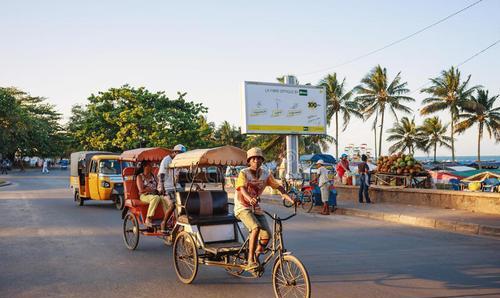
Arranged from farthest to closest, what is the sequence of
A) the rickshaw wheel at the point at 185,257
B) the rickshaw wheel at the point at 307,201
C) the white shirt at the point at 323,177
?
1. the rickshaw wheel at the point at 307,201
2. the white shirt at the point at 323,177
3. the rickshaw wheel at the point at 185,257

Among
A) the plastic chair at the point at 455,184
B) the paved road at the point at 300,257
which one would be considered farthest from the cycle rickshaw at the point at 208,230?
the plastic chair at the point at 455,184

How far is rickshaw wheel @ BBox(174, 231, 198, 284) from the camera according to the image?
259 inches

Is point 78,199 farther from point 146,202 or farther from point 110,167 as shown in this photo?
point 146,202

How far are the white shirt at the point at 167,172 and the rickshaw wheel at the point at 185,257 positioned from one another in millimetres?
2198

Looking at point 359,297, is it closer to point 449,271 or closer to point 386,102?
point 449,271

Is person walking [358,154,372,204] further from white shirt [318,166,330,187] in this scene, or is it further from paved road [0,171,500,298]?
paved road [0,171,500,298]

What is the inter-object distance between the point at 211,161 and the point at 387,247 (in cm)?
412

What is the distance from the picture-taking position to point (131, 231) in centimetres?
923

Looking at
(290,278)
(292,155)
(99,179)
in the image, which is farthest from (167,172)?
(292,155)

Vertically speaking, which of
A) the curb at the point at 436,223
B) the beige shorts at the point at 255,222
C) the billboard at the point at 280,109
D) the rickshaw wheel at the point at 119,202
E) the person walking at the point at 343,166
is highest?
the billboard at the point at 280,109

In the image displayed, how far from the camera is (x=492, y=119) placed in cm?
5666

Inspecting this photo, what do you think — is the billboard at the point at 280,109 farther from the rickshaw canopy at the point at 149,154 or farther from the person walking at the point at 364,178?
the rickshaw canopy at the point at 149,154

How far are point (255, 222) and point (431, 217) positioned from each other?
26.9 feet

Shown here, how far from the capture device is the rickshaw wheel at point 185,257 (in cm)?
658
